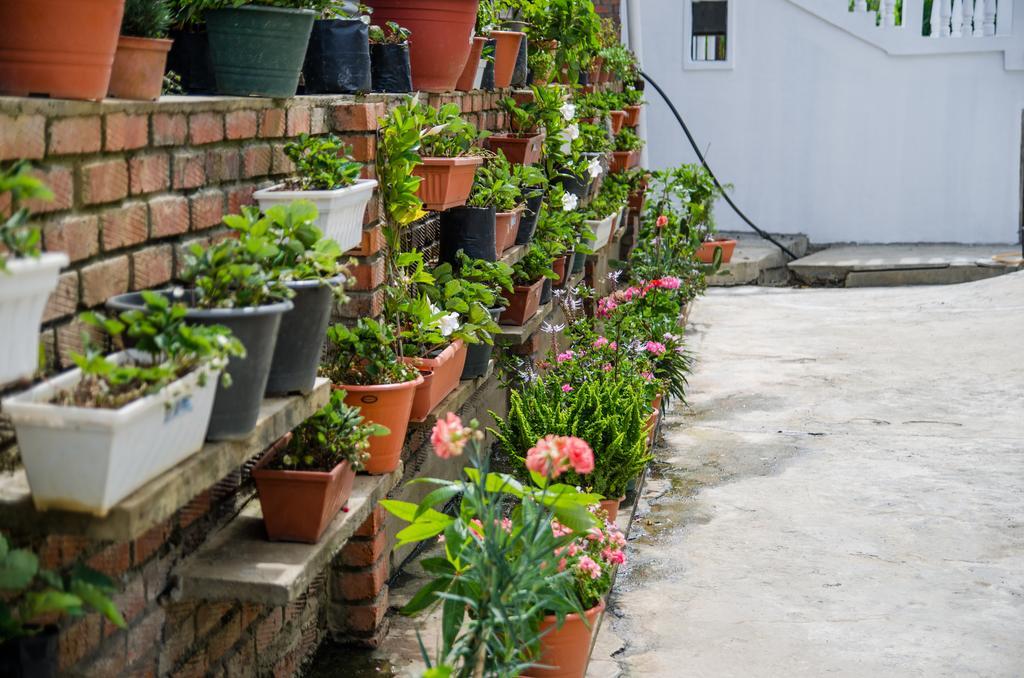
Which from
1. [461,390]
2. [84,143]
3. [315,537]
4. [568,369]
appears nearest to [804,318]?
[568,369]

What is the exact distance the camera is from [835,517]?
4.62 metres

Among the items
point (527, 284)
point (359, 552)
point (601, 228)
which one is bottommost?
point (359, 552)

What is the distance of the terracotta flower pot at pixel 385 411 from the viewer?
3.04 m

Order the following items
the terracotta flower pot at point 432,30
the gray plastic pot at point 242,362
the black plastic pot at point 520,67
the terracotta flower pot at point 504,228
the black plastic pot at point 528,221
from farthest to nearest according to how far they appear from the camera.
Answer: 1. the black plastic pot at point 520,67
2. the black plastic pot at point 528,221
3. the terracotta flower pot at point 504,228
4. the terracotta flower pot at point 432,30
5. the gray plastic pot at point 242,362

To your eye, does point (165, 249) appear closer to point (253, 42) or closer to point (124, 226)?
point (124, 226)

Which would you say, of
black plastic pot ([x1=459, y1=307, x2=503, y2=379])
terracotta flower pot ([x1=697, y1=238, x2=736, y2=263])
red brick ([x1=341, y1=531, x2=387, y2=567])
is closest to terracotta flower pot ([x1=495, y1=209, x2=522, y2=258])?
black plastic pot ([x1=459, y1=307, x2=503, y2=379])

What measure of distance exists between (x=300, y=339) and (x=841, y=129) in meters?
10.2

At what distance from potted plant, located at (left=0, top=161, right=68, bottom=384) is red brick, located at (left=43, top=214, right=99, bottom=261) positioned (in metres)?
0.27

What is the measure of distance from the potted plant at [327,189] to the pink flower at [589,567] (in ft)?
3.29

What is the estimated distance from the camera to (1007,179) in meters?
11.4

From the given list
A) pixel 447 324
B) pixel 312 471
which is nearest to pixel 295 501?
pixel 312 471

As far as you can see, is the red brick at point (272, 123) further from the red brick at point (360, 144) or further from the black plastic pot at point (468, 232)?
the black plastic pot at point (468, 232)

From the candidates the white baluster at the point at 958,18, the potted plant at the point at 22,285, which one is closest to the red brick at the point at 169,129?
the potted plant at the point at 22,285

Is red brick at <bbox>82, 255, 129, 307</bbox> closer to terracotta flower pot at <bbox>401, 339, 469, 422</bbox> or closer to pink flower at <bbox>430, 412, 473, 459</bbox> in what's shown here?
pink flower at <bbox>430, 412, 473, 459</bbox>
